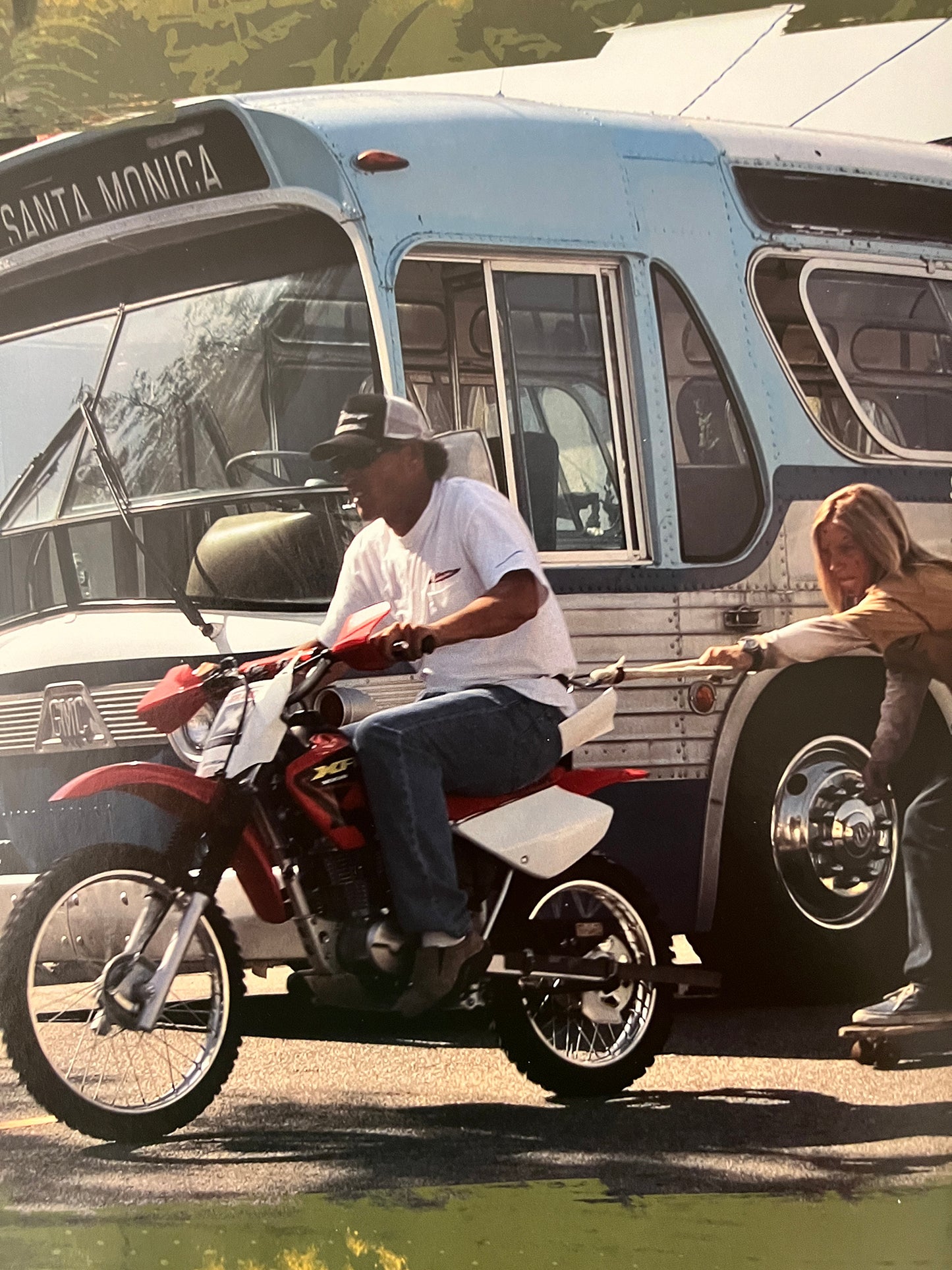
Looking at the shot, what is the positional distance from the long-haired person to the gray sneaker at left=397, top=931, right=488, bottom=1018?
124cm

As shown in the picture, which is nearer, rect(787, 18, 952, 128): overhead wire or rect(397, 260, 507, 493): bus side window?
rect(397, 260, 507, 493): bus side window

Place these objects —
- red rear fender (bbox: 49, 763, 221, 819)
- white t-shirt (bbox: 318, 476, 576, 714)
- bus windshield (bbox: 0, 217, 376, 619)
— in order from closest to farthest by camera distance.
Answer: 1. red rear fender (bbox: 49, 763, 221, 819)
2. white t-shirt (bbox: 318, 476, 576, 714)
3. bus windshield (bbox: 0, 217, 376, 619)

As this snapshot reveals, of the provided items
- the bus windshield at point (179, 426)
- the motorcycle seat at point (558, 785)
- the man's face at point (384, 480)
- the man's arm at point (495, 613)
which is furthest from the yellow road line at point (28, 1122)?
the man's face at point (384, 480)

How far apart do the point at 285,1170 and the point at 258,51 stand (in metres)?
3.34

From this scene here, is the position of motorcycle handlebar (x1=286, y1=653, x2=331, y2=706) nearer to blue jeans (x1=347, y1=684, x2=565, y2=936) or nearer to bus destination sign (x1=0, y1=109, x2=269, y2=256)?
blue jeans (x1=347, y1=684, x2=565, y2=936)

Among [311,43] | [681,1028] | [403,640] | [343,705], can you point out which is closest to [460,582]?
[403,640]

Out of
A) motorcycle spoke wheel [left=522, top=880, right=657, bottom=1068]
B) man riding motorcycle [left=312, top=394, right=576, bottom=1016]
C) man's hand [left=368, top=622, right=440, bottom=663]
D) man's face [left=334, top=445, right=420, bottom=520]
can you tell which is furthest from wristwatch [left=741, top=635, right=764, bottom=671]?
man's face [left=334, top=445, right=420, bottom=520]

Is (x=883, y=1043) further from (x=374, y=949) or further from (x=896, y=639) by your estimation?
(x=374, y=949)

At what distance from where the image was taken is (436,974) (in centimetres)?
405

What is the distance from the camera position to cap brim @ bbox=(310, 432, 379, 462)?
426cm

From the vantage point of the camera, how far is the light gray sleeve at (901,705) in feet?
15.0

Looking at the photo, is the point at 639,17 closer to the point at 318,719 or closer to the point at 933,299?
the point at 933,299

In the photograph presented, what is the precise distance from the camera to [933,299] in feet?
15.7

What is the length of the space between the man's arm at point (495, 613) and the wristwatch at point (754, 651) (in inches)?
27.3
